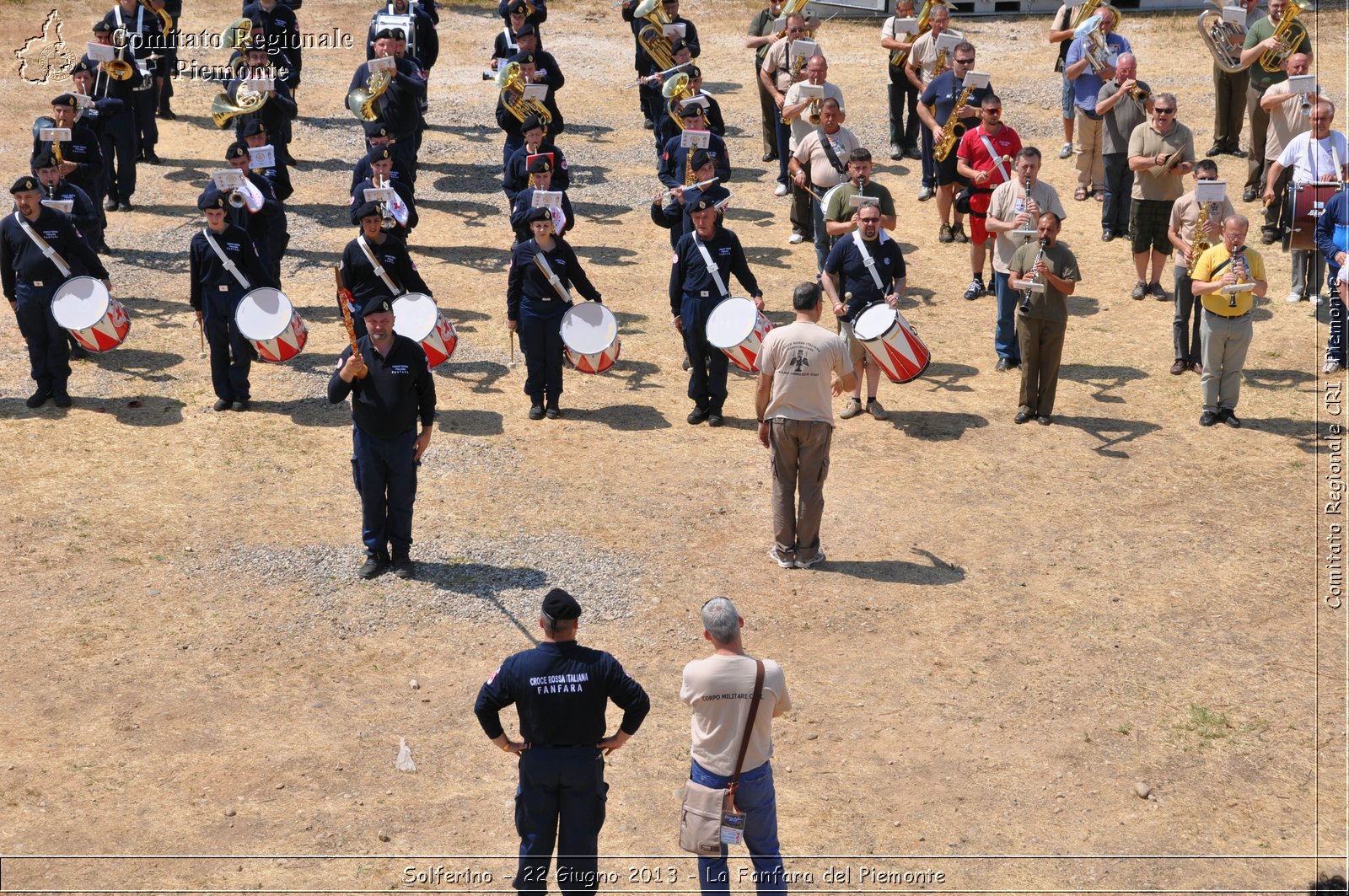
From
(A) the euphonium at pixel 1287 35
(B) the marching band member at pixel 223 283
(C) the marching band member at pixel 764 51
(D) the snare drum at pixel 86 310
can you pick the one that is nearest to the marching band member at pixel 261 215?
(B) the marching band member at pixel 223 283

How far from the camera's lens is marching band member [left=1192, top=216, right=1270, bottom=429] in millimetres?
13531

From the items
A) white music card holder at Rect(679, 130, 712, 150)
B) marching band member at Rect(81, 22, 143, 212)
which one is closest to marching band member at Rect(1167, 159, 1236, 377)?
white music card holder at Rect(679, 130, 712, 150)

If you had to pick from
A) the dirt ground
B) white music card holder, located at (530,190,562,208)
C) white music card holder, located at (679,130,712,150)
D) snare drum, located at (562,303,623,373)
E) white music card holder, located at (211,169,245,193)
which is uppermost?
white music card holder, located at (679,130,712,150)

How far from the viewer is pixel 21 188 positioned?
46.1 feet

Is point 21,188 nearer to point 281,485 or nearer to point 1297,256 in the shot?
point 281,485

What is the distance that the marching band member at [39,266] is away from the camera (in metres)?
14.2

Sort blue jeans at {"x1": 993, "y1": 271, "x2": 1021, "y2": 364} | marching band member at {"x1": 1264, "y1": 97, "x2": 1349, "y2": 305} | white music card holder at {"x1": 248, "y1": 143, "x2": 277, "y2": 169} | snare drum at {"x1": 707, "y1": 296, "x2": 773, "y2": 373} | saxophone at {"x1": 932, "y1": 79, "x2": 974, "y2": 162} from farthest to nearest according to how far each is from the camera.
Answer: saxophone at {"x1": 932, "y1": 79, "x2": 974, "y2": 162} → marching band member at {"x1": 1264, "y1": 97, "x2": 1349, "y2": 305} → white music card holder at {"x1": 248, "y1": 143, "x2": 277, "y2": 169} → blue jeans at {"x1": 993, "y1": 271, "x2": 1021, "y2": 364} → snare drum at {"x1": 707, "y1": 296, "x2": 773, "y2": 373}

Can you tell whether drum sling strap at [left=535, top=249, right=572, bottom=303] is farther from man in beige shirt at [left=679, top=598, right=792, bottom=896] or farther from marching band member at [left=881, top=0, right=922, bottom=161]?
marching band member at [left=881, top=0, right=922, bottom=161]

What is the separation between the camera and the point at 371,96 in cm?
1852

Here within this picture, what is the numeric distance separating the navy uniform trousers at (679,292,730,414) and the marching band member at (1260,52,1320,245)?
7.22m

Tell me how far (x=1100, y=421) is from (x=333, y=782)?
8.21 metres

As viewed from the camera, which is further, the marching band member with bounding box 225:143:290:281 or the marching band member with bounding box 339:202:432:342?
the marching band member with bounding box 225:143:290:281

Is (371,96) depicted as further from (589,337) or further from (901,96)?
(901,96)

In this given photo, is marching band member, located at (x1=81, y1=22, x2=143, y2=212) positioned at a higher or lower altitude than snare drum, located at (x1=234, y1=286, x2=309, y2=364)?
higher
